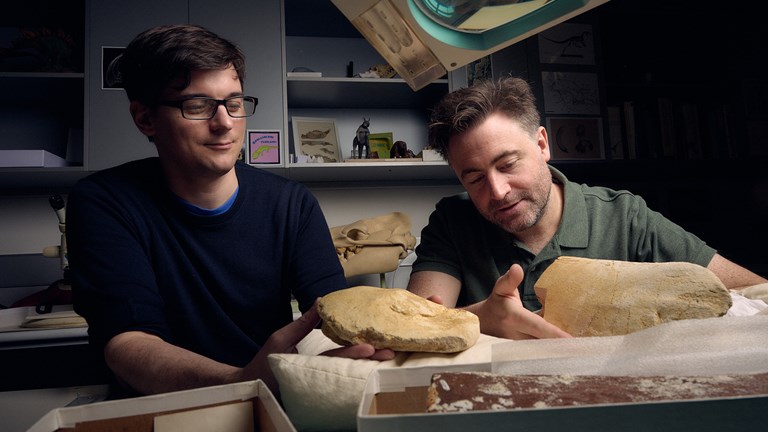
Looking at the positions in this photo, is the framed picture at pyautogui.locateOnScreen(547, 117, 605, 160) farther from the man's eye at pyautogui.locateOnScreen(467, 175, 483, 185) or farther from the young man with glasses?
the young man with glasses

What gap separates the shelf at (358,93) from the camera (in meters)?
2.32

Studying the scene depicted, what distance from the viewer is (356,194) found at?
105 inches

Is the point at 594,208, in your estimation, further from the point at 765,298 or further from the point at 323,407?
the point at 323,407

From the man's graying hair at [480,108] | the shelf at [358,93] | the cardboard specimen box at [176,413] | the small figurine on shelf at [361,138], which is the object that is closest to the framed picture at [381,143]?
the small figurine on shelf at [361,138]

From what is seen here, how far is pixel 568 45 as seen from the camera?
2.47m

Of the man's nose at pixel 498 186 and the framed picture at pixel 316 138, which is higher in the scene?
the framed picture at pixel 316 138

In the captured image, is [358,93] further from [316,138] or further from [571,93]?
[571,93]

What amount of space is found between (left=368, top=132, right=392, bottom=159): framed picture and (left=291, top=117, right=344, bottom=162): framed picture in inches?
7.1

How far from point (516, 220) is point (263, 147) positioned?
145 cm

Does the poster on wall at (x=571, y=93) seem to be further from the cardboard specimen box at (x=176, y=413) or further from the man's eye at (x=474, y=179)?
the cardboard specimen box at (x=176, y=413)

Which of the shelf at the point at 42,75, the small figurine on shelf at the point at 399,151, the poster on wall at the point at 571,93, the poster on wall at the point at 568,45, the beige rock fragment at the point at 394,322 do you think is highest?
the poster on wall at the point at 568,45

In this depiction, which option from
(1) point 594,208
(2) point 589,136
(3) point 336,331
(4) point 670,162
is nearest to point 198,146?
(3) point 336,331

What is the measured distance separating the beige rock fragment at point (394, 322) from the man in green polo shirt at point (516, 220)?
53 cm

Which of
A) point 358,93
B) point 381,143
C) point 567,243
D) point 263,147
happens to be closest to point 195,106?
point 567,243
